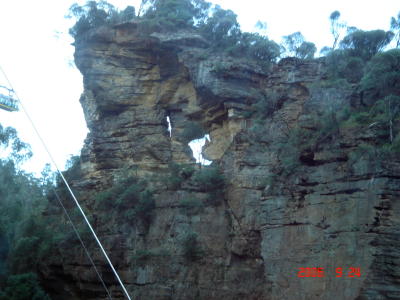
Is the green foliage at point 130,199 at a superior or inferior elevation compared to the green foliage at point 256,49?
inferior

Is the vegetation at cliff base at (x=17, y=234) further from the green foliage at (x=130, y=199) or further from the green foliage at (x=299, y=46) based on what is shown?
the green foliage at (x=299, y=46)

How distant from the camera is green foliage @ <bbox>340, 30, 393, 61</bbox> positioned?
1055 inches

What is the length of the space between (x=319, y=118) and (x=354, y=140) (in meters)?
2.37

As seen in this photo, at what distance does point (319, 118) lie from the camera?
22.3 meters

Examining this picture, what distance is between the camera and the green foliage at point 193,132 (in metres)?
29.8

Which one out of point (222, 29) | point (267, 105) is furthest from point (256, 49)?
point (267, 105)

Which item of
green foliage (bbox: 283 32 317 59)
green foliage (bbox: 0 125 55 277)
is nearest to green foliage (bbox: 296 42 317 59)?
green foliage (bbox: 283 32 317 59)

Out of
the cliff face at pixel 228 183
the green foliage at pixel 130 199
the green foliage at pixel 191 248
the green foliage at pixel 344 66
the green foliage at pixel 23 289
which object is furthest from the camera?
the green foliage at pixel 130 199

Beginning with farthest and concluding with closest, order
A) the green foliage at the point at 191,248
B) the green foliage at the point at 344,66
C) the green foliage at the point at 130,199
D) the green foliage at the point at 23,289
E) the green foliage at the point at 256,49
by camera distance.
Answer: the green foliage at the point at 256,49 < the green foliage at the point at 130,199 < the green foliage at the point at 344,66 < the green foliage at the point at 23,289 < the green foliage at the point at 191,248

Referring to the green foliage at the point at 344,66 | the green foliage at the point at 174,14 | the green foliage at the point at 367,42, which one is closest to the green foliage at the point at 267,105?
the green foliage at the point at 344,66

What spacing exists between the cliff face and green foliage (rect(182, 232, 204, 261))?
0.16 m
